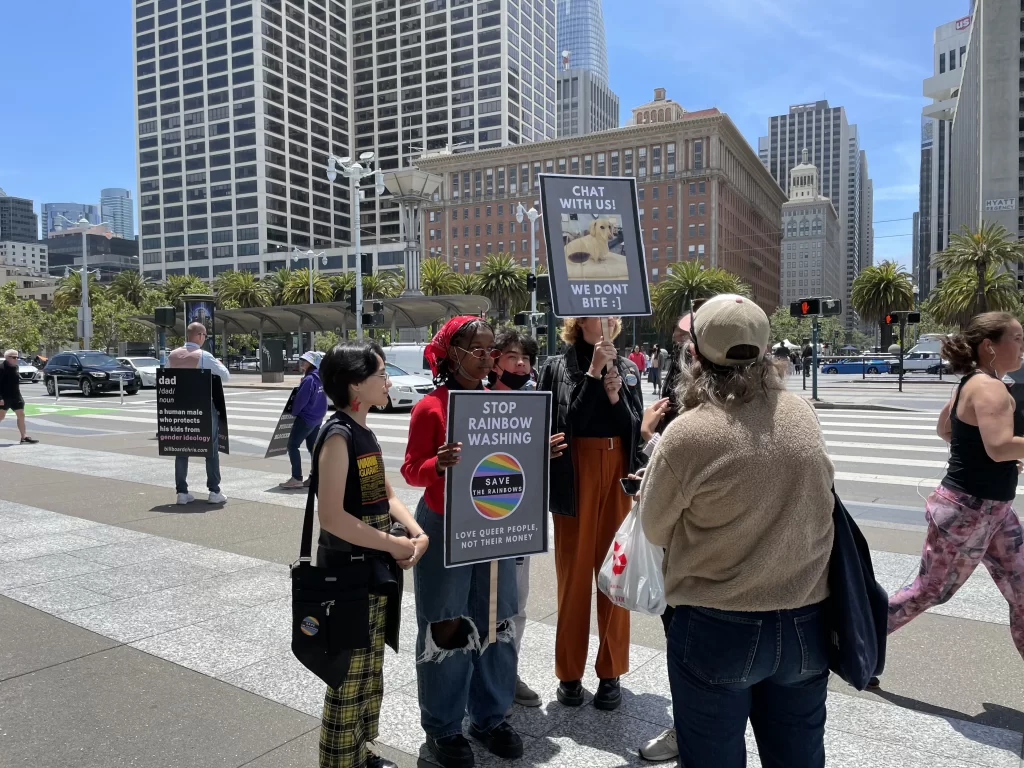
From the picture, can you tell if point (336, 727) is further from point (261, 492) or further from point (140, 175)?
point (140, 175)

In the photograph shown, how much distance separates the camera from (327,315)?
40562mm

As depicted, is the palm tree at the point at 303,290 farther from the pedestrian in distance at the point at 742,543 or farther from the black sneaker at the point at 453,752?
the pedestrian in distance at the point at 742,543

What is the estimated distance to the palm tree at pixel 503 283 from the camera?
74375 mm

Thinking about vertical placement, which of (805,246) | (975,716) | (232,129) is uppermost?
(232,129)

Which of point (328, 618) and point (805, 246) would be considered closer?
point (328, 618)

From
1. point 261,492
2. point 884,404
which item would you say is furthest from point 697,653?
point 884,404

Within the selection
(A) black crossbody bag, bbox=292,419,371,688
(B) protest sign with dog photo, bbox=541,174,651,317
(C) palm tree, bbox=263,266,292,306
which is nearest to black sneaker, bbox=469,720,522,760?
(A) black crossbody bag, bbox=292,419,371,688

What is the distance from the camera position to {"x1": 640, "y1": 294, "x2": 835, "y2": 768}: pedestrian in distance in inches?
75.7

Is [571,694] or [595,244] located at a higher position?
[595,244]

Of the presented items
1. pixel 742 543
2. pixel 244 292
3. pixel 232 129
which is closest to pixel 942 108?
pixel 232 129

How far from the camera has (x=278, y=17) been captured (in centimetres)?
12456

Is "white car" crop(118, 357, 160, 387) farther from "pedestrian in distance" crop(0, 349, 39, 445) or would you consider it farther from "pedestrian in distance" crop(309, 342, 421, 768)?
"pedestrian in distance" crop(309, 342, 421, 768)

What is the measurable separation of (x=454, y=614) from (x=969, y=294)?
55.8 meters

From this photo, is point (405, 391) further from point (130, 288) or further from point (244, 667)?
point (130, 288)
